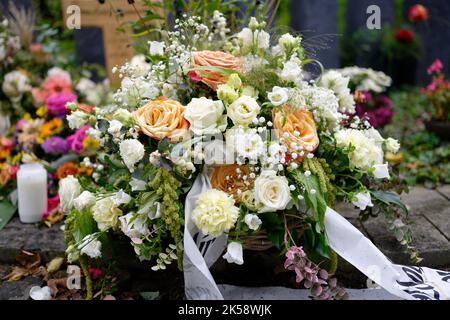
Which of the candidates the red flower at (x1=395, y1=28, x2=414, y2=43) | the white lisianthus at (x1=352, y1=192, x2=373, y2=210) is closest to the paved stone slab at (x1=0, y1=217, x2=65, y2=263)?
the white lisianthus at (x1=352, y1=192, x2=373, y2=210)

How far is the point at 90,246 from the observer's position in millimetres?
2008

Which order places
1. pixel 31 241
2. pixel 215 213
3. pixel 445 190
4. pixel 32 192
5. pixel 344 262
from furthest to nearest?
1. pixel 445 190
2. pixel 32 192
3. pixel 31 241
4. pixel 344 262
5. pixel 215 213

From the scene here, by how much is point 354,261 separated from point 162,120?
2.78 feet

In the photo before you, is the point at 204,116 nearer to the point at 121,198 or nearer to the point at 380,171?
the point at 121,198

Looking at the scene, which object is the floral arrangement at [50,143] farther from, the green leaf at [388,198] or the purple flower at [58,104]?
the green leaf at [388,198]

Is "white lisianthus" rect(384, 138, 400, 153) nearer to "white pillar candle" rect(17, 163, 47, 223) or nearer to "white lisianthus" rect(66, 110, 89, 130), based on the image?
"white lisianthus" rect(66, 110, 89, 130)

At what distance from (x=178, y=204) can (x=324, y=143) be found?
610mm

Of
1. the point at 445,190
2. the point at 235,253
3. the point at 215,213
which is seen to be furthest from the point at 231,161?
the point at 445,190

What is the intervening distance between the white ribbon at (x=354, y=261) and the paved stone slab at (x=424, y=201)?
728 mm

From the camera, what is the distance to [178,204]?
190 centimetres

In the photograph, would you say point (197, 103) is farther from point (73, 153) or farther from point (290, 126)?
point (73, 153)

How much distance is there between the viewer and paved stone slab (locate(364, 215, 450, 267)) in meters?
2.23

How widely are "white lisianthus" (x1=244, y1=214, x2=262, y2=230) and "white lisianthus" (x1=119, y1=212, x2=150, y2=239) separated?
14.4 inches
